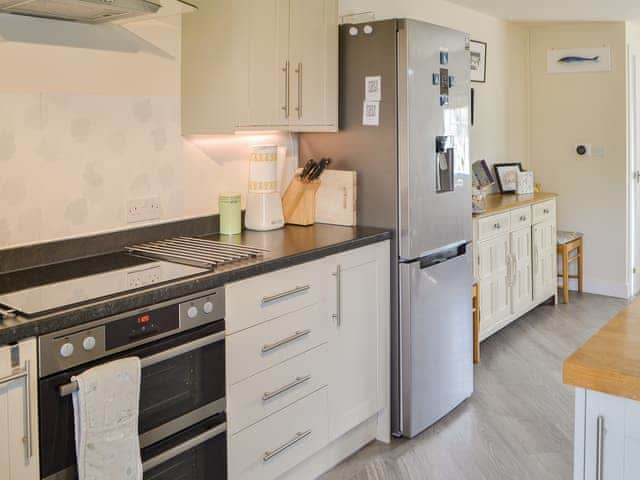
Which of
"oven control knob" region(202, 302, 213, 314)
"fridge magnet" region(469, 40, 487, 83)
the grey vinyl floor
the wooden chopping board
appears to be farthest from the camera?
"fridge magnet" region(469, 40, 487, 83)

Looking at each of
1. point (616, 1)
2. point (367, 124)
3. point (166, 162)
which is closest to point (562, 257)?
point (616, 1)

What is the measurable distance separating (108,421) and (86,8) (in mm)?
1253

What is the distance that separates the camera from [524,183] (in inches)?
205

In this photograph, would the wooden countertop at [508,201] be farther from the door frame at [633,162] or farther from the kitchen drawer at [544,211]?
the door frame at [633,162]

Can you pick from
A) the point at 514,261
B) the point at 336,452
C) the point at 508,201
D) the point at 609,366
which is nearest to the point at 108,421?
the point at 609,366

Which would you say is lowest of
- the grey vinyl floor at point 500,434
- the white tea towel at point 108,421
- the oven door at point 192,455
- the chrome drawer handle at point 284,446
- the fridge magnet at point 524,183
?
the grey vinyl floor at point 500,434

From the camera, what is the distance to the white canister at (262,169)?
294cm

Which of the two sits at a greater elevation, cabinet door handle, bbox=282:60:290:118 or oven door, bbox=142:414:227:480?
cabinet door handle, bbox=282:60:290:118

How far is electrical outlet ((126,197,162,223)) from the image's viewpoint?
101 inches

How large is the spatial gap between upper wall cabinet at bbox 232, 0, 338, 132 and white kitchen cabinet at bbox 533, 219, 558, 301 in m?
2.46

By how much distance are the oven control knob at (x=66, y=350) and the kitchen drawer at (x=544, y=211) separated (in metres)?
3.87

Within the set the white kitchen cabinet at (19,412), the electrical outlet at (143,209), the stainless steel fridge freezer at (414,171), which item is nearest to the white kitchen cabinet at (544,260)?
the stainless steel fridge freezer at (414,171)

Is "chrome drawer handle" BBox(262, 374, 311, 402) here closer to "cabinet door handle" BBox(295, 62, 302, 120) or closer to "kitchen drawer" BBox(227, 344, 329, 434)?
"kitchen drawer" BBox(227, 344, 329, 434)

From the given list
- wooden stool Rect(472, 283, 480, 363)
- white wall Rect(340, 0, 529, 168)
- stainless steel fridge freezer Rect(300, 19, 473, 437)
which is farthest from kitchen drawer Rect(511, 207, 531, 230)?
stainless steel fridge freezer Rect(300, 19, 473, 437)
